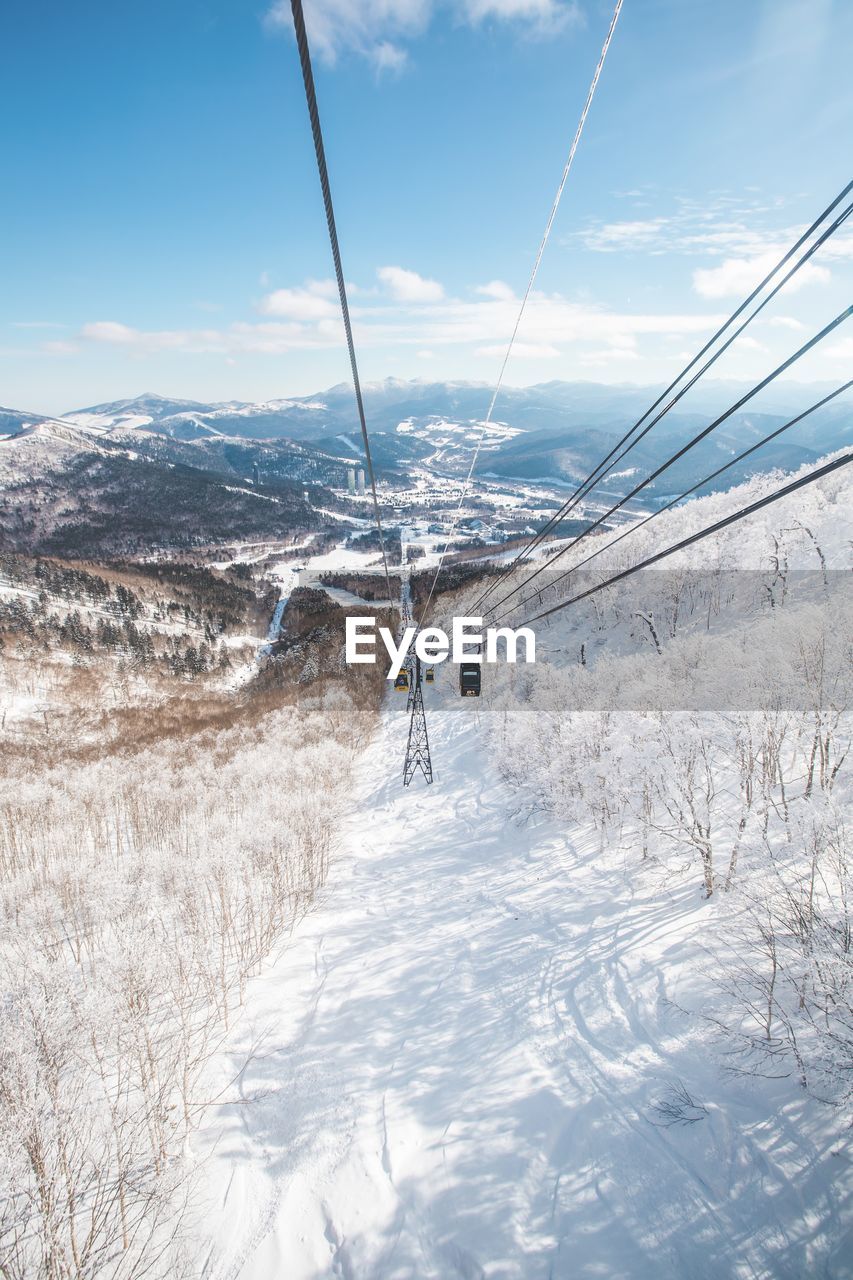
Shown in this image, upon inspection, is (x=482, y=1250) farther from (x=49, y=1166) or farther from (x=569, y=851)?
(x=569, y=851)

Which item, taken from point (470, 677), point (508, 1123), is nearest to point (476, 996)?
point (508, 1123)

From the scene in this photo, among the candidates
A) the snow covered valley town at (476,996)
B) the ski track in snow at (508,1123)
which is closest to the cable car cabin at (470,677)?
the snow covered valley town at (476,996)

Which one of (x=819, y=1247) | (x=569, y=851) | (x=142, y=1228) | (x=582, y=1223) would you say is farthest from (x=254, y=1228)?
(x=569, y=851)

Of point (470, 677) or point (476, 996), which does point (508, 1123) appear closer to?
point (476, 996)

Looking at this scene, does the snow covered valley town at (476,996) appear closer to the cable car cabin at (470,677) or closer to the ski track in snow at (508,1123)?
the ski track in snow at (508,1123)

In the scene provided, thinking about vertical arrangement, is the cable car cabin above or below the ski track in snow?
above

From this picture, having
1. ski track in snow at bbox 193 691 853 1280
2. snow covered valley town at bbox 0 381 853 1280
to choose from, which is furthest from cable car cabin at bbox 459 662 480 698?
ski track in snow at bbox 193 691 853 1280

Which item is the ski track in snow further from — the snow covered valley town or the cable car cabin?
the cable car cabin
